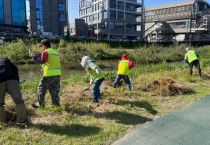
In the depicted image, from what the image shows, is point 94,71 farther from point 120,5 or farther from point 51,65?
point 120,5

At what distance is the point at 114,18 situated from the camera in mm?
76938

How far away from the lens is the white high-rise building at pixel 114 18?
75750 mm

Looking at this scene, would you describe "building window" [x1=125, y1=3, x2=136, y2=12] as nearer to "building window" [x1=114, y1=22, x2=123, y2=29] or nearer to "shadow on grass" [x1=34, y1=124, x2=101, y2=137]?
"building window" [x1=114, y1=22, x2=123, y2=29]

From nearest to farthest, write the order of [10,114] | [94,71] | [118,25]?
[10,114]
[94,71]
[118,25]

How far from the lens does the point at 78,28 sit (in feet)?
243

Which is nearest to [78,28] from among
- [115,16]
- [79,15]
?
[115,16]

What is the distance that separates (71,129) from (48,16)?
6082cm

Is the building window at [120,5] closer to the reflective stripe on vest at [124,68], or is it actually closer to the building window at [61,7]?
the building window at [61,7]

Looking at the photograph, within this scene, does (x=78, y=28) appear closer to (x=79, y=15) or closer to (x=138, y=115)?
(x=79, y=15)

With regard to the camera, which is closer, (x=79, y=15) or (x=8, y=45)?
(x=8, y=45)

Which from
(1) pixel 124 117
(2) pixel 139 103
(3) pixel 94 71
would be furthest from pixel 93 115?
(2) pixel 139 103

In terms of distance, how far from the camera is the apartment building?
59.8 meters

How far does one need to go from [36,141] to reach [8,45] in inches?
897

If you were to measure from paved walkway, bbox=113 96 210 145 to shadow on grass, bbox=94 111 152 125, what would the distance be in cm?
29
